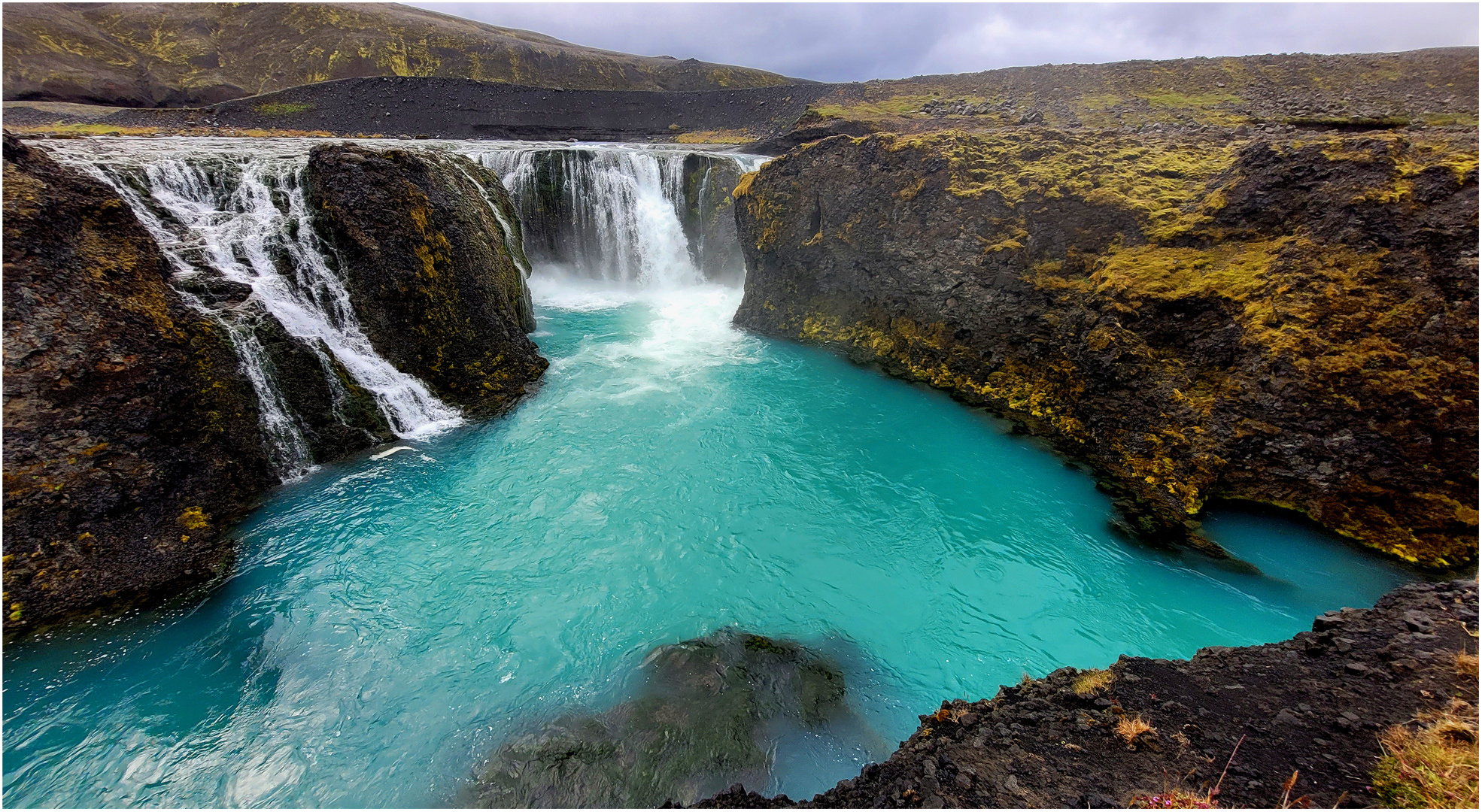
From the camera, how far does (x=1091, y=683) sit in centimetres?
573

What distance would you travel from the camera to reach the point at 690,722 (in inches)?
251

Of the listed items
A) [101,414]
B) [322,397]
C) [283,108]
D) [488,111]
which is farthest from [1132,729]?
[488,111]

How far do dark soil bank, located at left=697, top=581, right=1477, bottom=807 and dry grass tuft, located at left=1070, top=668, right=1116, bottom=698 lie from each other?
0.04 m

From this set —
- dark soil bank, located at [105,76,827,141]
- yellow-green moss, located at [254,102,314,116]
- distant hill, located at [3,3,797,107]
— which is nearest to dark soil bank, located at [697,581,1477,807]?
dark soil bank, located at [105,76,827,141]

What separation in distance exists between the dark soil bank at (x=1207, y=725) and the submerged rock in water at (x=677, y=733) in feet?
2.52

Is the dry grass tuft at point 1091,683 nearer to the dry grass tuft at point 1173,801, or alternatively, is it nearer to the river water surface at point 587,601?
the river water surface at point 587,601

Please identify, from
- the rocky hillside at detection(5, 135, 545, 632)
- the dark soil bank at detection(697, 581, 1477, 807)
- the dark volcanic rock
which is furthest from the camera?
the dark volcanic rock

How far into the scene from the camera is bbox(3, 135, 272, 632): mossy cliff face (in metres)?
7.23

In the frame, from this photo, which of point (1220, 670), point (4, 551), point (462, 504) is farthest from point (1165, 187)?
point (4, 551)

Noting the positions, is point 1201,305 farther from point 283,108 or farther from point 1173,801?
point 283,108

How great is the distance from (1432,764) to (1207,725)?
4.31ft

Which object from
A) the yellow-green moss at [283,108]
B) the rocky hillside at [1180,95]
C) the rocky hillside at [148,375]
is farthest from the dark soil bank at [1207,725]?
the yellow-green moss at [283,108]

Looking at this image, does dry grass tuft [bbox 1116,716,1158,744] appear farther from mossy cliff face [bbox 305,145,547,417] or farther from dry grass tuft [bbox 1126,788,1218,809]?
mossy cliff face [bbox 305,145,547,417]

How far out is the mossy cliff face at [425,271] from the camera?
1246 cm
